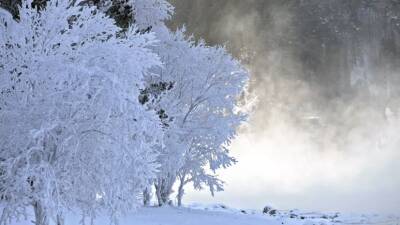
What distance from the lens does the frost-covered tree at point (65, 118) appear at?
12.3 metres

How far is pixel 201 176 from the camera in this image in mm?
28047

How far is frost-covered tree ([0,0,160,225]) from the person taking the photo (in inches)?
483

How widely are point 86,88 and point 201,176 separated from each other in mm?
16014

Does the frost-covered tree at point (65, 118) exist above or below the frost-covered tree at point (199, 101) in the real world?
below

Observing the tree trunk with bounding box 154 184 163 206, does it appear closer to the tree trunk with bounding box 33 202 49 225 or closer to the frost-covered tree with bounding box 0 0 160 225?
the frost-covered tree with bounding box 0 0 160 225

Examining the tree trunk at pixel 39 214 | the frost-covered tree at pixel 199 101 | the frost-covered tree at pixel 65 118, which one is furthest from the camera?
the frost-covered tree at pixel 199 101

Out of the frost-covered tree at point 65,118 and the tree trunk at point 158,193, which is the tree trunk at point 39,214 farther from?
the tree trunk at point 158,193

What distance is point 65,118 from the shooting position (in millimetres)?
12758

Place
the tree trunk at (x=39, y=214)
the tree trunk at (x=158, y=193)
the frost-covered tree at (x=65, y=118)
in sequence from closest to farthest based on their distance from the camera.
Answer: the frost-covered tree at (x=65, y=118) → the tree trunk at (x=39, y=214) → the tree trunk at (x=158, y=193)

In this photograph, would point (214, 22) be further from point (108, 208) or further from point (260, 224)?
point (108, 208)

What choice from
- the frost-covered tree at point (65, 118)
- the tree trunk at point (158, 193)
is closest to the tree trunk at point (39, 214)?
the frost-covered tree at point (65, 118)

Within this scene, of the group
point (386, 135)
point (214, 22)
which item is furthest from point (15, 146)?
point (214, 22)

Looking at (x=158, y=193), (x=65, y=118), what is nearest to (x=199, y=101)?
(x=158, y=193)

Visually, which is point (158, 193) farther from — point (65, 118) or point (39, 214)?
point (65, 118)
